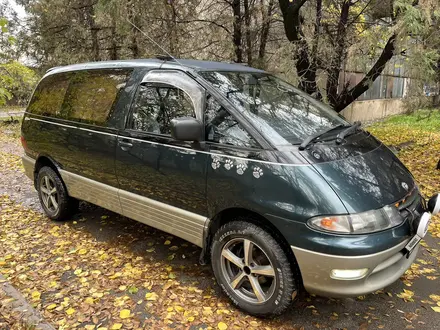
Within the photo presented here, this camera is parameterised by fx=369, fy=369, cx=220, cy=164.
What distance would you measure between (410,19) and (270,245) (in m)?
4.07

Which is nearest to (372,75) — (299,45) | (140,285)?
(299,45)

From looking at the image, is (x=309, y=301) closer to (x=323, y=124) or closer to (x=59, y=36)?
(x=323, y=124)

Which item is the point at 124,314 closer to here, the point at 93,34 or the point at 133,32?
the point at 133,32

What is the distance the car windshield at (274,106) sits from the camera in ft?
9.87

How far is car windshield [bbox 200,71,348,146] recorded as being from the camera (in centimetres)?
301

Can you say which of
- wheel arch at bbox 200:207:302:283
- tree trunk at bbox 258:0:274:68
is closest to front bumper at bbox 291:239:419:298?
wheel arch at bbox 200:207:302:283

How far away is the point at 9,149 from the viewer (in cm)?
1100

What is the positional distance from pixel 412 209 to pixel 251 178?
1.27 m

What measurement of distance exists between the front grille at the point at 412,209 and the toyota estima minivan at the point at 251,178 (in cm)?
1

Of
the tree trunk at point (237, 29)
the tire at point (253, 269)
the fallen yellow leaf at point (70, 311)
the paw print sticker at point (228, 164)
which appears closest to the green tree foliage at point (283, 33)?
the tree trunk at point (237, 29)

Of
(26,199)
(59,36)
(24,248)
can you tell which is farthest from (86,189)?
(59,36)

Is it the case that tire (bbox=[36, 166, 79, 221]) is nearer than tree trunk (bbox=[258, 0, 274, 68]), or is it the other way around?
tire (bbox=[36, 166, 79, 221])

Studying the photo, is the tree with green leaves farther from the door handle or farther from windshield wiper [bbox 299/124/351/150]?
the door handle

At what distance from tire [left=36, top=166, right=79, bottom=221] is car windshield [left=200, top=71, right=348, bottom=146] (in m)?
2.64
